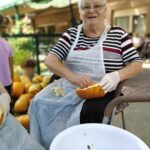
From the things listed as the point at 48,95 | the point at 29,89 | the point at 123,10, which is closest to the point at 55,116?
the point at 48,95

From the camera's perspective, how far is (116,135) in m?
1.51

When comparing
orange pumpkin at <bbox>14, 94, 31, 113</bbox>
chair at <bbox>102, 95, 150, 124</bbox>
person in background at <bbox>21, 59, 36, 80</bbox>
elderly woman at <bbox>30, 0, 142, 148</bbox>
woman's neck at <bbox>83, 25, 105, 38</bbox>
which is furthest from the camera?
person in background at <bbox>21, 59, 36, 80</bbox>

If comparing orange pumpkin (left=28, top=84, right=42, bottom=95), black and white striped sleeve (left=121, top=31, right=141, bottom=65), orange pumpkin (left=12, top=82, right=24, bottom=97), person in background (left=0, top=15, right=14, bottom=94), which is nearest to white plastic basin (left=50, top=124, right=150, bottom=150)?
black and white striped sleeve (left=121, top=31, right=141, bottom=65)

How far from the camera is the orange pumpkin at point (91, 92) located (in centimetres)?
197

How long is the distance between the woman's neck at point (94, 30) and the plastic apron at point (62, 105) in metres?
0.05

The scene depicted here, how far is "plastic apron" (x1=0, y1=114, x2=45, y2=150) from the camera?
1408 millimetres

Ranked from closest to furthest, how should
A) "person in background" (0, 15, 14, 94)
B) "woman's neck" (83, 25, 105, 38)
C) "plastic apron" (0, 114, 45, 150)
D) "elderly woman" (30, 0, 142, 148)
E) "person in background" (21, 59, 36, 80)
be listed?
"plastic apron" (0, 114, 45, 150), "elderly woman" (30, 0, 142, 148), "woman's neck" (83, 25, 105, 38), "person in background" (0, 15, 14, 94), "person in background" (21, 59, 36, 80)

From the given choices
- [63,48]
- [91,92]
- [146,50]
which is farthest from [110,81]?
[146,50]

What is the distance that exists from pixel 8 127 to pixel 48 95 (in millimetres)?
793

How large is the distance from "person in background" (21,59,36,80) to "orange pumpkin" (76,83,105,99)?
2.95m

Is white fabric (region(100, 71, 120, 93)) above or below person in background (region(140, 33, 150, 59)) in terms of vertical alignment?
above

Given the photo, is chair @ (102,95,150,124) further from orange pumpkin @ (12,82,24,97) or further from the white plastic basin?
orange pumpkin @ (12,82,24,97)

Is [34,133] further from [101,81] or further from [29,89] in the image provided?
[29,89]

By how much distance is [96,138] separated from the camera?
1.53 metres
